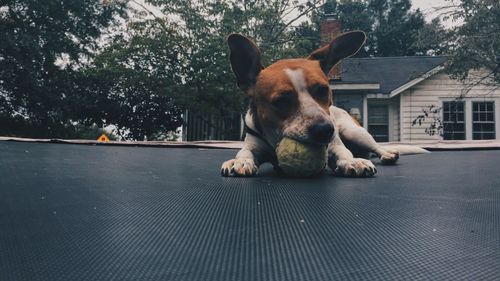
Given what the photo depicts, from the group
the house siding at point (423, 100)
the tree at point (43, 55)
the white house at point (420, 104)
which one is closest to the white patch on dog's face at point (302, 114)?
the white house at point (420, 104)

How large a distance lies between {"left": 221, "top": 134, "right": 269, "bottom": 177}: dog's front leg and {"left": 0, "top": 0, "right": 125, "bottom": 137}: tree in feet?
36.3

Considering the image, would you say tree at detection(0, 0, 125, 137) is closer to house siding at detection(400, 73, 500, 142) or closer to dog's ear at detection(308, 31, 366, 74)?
house siding at detection(400, 73, 500, 142)

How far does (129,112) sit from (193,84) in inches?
204

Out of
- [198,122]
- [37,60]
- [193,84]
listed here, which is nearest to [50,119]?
[37,60]

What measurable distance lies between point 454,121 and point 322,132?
10.2 meters

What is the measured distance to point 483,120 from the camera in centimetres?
1094

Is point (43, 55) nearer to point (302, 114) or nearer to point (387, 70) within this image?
point (387, 70)

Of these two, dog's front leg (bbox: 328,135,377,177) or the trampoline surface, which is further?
dog's front leg (bbox: 328,135,377,177)

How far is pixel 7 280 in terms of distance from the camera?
701mm

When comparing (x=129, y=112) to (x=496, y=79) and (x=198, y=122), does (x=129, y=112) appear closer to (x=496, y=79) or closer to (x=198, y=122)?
(x=198, y=122)

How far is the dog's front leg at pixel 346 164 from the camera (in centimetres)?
218

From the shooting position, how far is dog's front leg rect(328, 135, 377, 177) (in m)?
2.18

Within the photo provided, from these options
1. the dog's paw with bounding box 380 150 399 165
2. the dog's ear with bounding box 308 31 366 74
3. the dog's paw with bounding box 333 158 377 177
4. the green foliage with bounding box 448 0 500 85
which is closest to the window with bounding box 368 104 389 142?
the green foliage with bounding box 448 0 500 85

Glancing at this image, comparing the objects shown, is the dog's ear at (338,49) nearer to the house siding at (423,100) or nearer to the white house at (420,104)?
the white house at (420,104)
